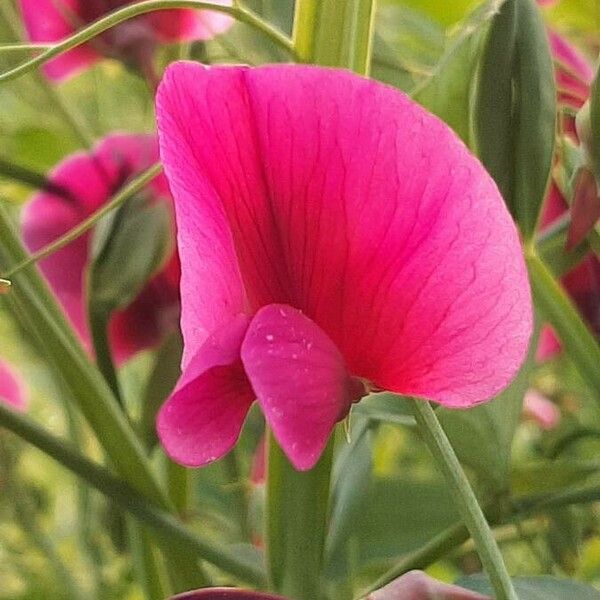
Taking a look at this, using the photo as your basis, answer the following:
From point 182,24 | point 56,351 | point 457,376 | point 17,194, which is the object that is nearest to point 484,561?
point 457,376

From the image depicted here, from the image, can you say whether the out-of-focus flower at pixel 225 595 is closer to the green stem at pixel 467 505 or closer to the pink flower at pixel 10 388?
the green stem at pixel 467 505

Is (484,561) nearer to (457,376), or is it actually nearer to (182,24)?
(457,376)

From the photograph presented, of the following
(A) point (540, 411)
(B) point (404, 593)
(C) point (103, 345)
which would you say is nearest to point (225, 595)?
(B) point (404, 593)

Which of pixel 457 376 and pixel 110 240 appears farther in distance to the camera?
pixel 110 240

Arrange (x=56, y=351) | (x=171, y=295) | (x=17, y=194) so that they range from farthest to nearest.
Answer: (x=17, y=194) < (x=171, y=295) < (x=56, y=351)

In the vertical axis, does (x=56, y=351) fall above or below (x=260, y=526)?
above

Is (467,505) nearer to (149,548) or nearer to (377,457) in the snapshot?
(149,548)

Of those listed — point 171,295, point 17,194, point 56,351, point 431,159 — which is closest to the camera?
point 431,159

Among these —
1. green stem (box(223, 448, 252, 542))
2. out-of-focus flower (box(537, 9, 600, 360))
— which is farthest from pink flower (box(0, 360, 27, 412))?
out-of-focus flower (box(537, 9, 600, 360))
